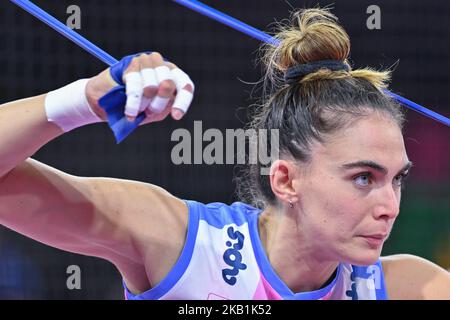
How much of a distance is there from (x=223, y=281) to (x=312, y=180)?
23cm

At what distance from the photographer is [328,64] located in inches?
56.4

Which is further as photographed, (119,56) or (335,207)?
(119,56)

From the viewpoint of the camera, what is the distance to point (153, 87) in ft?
3.35

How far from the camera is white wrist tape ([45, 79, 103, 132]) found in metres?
1.13

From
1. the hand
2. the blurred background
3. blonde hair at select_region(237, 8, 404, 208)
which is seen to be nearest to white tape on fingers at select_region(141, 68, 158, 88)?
the hand

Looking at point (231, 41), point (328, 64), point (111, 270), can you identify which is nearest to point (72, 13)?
point (231, 41)

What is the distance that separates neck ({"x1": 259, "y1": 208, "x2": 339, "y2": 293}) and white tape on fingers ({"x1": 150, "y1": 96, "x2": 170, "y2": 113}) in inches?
18.0

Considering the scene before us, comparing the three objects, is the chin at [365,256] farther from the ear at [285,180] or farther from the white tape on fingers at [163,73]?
the white tape on fingers at [163,73]

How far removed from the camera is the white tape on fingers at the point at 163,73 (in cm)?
103

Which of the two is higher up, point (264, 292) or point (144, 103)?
→ point (144, 103)

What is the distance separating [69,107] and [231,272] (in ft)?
1.43

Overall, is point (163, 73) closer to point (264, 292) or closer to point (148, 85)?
point (148, 85)

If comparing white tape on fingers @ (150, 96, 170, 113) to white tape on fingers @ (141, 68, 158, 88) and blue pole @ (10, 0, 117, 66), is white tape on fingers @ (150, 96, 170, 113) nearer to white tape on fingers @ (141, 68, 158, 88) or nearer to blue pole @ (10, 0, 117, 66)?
white tape on fingers @ (141, 68, 158, 88)

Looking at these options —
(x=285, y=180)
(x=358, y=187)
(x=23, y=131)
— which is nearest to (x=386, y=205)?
(x=358, y=187)
